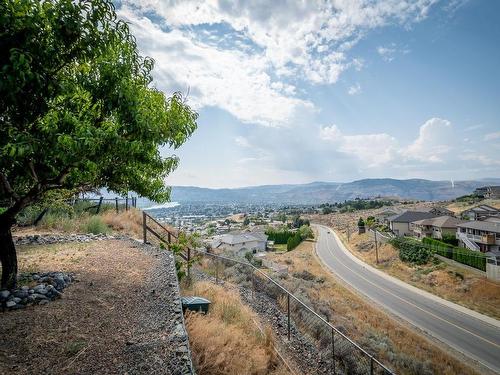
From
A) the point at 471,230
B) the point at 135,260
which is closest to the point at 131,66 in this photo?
the point at 135,260

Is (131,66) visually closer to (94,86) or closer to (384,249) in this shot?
(94,86)

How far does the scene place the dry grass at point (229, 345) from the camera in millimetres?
5625

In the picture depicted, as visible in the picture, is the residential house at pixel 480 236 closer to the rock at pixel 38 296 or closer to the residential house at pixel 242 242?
the residential house at pixel 242 242

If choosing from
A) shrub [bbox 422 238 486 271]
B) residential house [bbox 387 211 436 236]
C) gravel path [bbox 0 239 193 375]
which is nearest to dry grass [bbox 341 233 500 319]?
shrub [bbox 422 238 486 271]

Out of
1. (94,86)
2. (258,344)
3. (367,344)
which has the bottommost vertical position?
(367,344)

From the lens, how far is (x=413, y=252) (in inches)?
1695

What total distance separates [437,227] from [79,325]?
59553 millimetres

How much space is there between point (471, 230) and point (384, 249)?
13.6 m

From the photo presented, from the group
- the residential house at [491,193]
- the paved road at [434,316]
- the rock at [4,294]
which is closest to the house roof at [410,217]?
the paved road at [434,316]

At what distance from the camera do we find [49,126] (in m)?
5.11

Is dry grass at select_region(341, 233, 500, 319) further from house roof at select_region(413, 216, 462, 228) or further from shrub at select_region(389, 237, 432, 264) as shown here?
house roof at select_region(413, 216, 462, 228)

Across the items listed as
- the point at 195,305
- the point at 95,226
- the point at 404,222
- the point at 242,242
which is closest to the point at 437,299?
the point at 195,305

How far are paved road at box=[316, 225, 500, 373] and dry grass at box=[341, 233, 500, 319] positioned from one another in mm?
2328

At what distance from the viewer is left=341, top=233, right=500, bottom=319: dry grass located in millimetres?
29422
